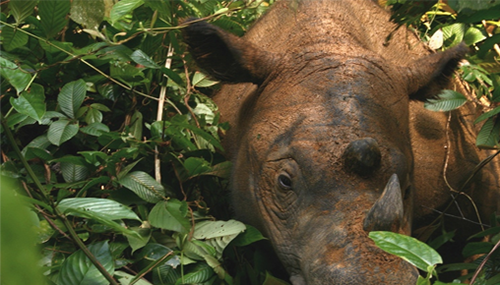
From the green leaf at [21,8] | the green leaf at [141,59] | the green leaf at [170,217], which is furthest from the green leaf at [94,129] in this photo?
the green leaf at [21,8]

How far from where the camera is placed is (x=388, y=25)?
372 centimetres

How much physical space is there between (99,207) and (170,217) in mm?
589

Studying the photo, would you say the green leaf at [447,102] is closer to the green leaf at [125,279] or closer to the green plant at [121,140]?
the green plant at [121,140]

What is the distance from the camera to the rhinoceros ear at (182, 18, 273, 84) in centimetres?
282

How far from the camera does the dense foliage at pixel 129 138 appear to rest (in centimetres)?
235

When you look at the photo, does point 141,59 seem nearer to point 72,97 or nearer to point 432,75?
point 72,97

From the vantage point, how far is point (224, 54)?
2914 millimetres

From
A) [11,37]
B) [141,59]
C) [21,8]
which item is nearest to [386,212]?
[141,59]

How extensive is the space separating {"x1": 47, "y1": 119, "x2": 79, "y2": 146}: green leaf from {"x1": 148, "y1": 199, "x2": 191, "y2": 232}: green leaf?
0.52 m

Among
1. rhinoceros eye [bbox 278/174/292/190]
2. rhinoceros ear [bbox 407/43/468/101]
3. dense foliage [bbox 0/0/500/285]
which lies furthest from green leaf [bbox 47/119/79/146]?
rhinoceros ear [bbox 407/43/468/101]

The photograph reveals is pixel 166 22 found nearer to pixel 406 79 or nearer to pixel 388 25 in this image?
pixel 406 79

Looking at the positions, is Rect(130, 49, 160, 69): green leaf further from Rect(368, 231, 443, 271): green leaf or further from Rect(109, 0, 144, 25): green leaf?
Rect(368, 231, 443, 271): green leaf

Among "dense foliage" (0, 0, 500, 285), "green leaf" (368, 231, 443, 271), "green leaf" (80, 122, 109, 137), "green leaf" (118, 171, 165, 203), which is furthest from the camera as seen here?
"green leaf" (80, 122, 109, 137)

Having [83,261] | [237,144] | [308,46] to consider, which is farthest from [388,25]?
[83,261]
